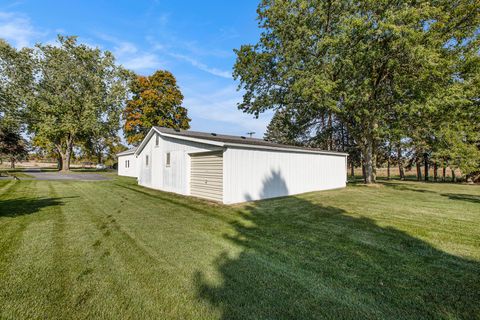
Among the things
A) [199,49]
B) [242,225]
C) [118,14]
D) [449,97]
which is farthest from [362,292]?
[199,49]

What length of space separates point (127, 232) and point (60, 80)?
1175 inches

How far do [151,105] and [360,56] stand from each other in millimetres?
26128

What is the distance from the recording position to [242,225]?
621 cm

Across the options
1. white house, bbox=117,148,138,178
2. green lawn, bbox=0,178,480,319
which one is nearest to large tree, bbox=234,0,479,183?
green lawn, bbox=0,178,480,319

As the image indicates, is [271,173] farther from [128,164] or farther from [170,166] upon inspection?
[128,164]

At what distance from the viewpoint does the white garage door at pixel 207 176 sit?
9750 millimetres

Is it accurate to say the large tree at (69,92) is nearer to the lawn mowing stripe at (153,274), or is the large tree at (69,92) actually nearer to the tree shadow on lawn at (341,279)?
the lawn mowing stripe at (153,274)

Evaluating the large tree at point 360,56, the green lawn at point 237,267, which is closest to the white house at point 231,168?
the green lawn at point 237,267

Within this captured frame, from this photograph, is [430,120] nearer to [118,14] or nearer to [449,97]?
[449,97]

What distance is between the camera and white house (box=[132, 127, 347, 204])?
952 cm

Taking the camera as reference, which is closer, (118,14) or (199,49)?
(118,14)

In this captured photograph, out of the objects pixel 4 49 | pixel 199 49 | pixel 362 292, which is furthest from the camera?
pixel 4 49

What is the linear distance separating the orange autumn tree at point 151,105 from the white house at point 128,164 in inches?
102

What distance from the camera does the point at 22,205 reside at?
8031 millimetres
